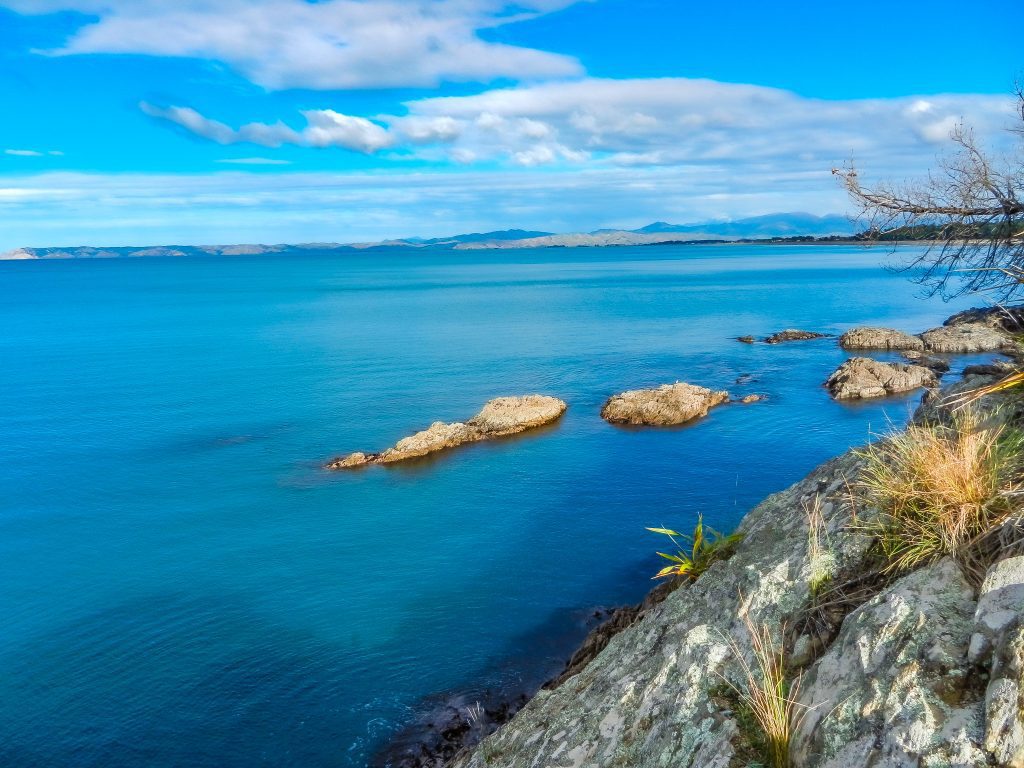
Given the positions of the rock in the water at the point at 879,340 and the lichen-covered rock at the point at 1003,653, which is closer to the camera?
the lichen-covered rock at the point at 1003,653

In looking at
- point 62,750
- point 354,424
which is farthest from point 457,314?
point 62,750

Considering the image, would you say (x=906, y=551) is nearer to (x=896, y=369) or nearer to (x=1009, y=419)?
(x=1009, y=419)

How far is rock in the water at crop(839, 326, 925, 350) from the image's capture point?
55.5 metres

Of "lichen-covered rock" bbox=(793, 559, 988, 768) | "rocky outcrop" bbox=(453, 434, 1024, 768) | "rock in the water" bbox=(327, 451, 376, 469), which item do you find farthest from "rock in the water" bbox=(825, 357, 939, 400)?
"lichen-covered rock" bbox=(793, 559, 988, 768)

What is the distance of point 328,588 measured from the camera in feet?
72.3

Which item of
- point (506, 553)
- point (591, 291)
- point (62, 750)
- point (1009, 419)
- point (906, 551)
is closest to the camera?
point (906, 551)

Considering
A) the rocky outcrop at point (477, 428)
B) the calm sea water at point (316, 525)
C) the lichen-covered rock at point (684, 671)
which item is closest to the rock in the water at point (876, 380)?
the calm sea water at point (316, 525)

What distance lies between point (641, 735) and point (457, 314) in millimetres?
88338

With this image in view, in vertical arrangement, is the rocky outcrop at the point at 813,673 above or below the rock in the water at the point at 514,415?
above

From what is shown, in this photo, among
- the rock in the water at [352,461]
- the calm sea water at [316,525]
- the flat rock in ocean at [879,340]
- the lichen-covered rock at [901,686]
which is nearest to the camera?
the lichen-covered rock at [901,686]

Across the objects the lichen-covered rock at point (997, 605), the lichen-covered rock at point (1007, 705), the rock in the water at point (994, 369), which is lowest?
the lichen-covered rock at point (1007, 705)

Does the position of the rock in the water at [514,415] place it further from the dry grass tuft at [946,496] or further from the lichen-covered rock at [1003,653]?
the lichen-covered rock at [1003,653]

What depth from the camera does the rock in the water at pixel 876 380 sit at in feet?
137

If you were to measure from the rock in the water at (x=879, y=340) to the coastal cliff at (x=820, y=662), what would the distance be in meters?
50.5
